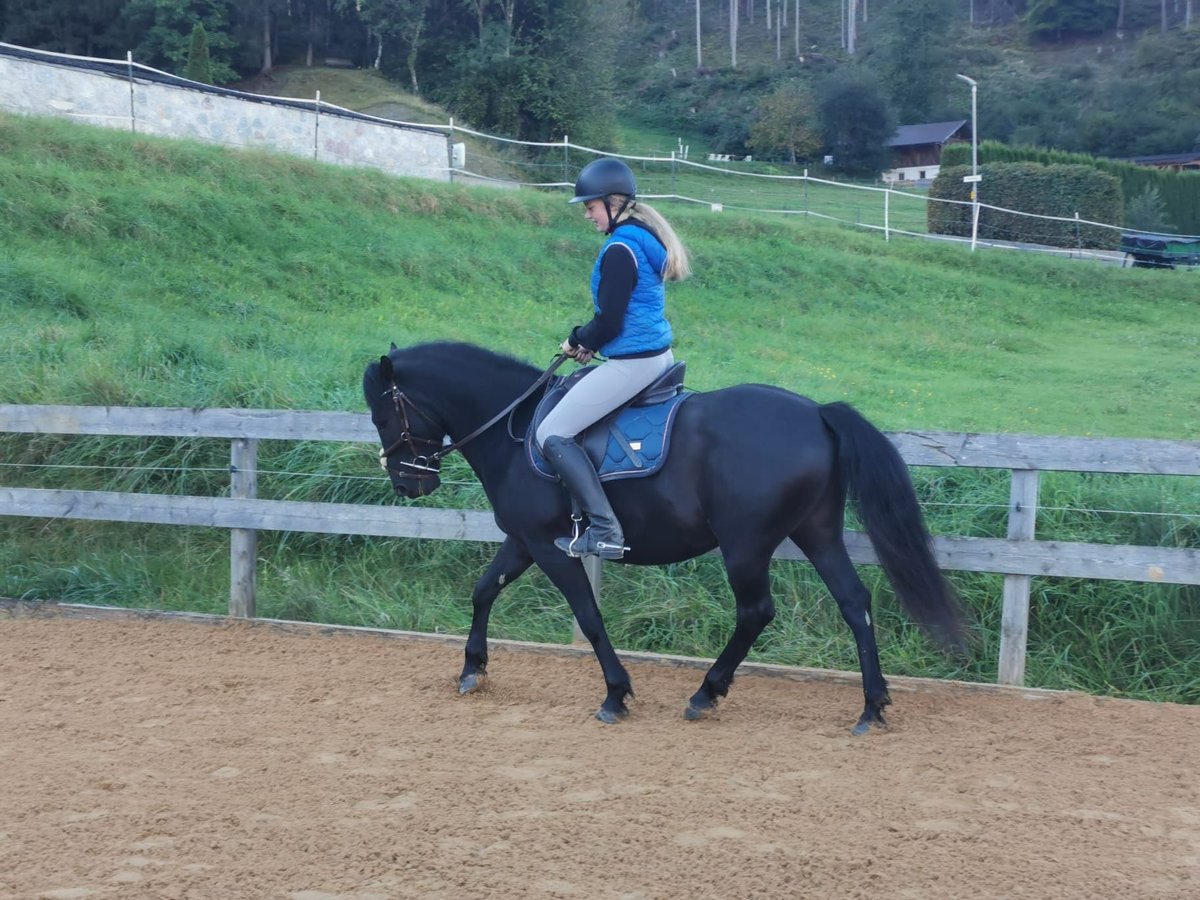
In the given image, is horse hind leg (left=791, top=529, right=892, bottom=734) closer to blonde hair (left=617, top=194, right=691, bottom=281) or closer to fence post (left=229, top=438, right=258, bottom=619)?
blonde hair (left=617, top=194, right=691, bottom=281)

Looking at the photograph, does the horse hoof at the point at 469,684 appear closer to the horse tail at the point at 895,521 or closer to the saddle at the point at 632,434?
the saddle at the point at 632,434

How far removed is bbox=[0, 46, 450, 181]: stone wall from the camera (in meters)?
23.8

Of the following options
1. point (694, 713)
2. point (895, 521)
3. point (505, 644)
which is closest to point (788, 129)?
point (505, 644)

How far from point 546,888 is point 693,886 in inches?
18.1

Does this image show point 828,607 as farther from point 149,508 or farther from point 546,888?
point 149,508

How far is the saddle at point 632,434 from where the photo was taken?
5438 mm

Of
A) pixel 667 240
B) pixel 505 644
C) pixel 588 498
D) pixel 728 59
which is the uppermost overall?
pixel 728 59

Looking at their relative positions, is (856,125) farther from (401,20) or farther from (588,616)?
(588,616)

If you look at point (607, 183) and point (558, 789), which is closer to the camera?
point (558, 789)

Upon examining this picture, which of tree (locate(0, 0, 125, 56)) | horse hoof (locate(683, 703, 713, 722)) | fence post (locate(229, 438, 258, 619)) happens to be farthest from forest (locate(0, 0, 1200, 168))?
horse hoof (locate(683, 703, 713, 722))

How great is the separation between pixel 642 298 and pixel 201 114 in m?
25.0

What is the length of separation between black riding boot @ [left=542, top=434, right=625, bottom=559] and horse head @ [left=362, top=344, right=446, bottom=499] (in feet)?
2.98

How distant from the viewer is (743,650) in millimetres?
5414

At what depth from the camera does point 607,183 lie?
5379 millimetres
